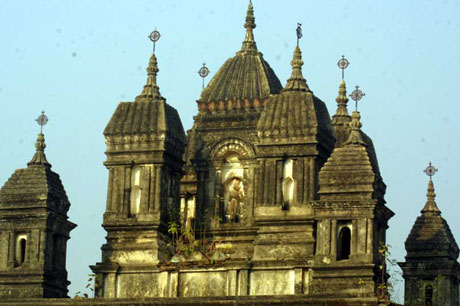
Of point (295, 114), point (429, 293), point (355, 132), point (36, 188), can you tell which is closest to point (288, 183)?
point (295, 114)

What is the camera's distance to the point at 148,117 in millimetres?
62406

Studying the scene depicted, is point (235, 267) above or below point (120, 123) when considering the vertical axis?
below

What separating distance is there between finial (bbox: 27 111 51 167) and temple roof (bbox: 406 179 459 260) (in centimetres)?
1413

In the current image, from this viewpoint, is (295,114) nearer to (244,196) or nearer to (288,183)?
(288,183)

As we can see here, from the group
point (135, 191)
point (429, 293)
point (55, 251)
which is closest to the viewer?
point (135, 191)

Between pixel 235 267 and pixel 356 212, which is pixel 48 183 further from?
pixel 356 212

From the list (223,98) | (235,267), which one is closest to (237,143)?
(223,98)

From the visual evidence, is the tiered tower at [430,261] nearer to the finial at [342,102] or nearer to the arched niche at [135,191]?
the finial at [342,102]

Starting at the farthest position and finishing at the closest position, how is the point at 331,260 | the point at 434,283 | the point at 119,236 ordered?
the point at 434,283 < the point at 119,236 < the point at 331,260

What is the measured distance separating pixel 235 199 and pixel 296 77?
16.1ft

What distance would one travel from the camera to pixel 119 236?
61.3 m

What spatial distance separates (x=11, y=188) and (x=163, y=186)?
5.46 metres

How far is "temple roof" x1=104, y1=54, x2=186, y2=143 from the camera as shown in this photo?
62062mm

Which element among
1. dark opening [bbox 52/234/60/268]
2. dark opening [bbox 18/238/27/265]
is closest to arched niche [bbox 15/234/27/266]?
dark opening [bbox 18/238/27/265]
